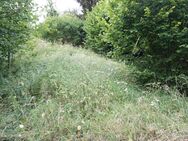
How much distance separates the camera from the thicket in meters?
6.43

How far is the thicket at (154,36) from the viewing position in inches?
253

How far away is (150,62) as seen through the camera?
6852 millimetres

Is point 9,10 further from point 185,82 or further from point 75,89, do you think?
point 185,82

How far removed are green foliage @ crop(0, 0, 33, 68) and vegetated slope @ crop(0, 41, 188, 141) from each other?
0.61 m

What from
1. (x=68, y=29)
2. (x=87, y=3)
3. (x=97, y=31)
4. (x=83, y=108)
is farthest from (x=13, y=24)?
(x=87, y=3)

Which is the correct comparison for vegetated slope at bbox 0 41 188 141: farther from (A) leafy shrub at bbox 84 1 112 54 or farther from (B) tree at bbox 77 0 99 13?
(B) tree at bbox 77 0 99 13

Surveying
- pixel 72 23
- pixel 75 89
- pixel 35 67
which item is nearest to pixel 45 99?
pixel 75 89

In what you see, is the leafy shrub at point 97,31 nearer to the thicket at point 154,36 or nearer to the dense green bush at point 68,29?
the dense green bush at point 68,29

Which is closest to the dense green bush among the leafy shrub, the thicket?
the leafy shrub

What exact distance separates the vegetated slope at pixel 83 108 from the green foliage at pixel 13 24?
23.9 inches

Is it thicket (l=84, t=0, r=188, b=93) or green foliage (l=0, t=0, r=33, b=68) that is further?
green foliage (l=0, t=0, r=33, b=68)

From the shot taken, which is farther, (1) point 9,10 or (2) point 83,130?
(1) point 9,10

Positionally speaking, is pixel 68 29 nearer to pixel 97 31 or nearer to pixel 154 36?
pixel 97 31

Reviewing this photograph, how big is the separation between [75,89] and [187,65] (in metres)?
2.34
